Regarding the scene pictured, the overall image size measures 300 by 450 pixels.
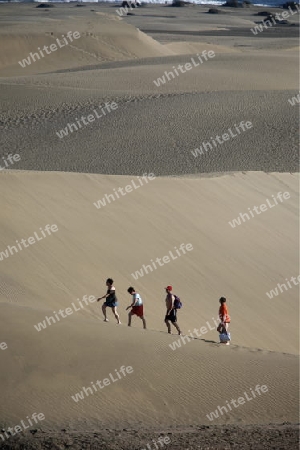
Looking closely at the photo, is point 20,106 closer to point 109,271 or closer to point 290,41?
point 109,271

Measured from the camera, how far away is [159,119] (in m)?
28.1

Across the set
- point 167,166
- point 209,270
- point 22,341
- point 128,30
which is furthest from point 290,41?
point 22,341

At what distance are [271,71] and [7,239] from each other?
27680 millimetres

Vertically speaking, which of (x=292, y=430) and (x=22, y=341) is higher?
(x=22, y=341)

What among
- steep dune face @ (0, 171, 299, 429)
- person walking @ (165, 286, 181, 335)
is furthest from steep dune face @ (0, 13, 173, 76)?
person walking @ (165, 286, 181, 335)

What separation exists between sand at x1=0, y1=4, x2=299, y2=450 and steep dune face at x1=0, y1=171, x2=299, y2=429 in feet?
0.10

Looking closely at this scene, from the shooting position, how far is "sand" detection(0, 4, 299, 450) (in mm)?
8602

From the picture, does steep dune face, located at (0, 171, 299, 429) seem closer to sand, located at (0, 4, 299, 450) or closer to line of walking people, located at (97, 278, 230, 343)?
sand, located at (0, 4, 299, 450)

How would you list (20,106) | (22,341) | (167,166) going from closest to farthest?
(22,341), (167,166), (20,106)

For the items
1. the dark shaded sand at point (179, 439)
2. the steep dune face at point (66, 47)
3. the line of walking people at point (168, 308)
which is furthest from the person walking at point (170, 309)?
the steep dune face at point (66, 47)

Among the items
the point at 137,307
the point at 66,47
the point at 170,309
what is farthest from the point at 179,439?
the point at 66,47

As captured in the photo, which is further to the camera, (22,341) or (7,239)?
(7,239)

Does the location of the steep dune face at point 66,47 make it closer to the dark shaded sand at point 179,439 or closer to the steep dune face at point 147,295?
the steep dune face at point 147,295

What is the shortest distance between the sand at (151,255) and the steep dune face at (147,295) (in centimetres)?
3
